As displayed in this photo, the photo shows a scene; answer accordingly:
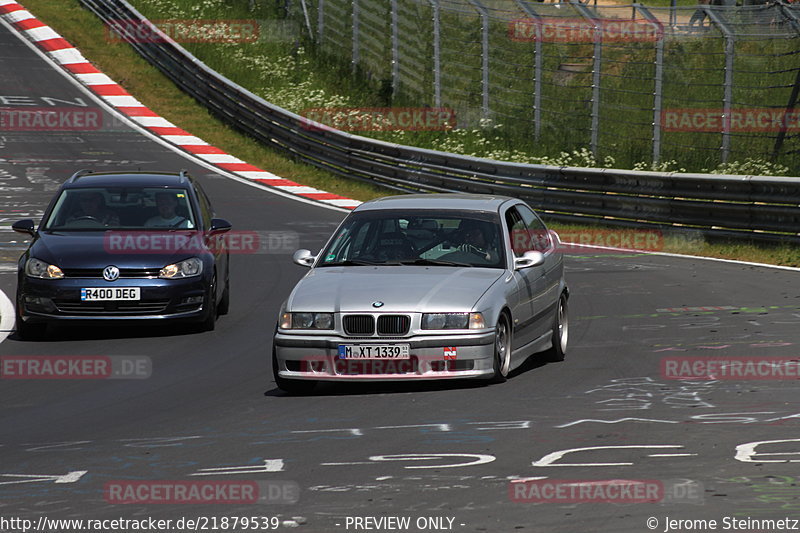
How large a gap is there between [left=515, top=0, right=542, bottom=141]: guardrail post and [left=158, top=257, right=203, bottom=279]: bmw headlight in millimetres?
13596

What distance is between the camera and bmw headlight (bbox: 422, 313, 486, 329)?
9.70 m

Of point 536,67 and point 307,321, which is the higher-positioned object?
point 536,67

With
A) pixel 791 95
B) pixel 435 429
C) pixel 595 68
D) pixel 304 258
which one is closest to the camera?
pixel 435 429

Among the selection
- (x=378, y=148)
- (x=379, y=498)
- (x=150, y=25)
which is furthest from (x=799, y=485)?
(x=150, y=25)

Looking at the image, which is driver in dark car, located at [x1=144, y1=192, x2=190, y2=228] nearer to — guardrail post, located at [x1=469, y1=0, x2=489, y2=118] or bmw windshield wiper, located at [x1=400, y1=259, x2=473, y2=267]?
bmw windshield wiper, located at [x1=400, y1=259, x2=473, y2=267]

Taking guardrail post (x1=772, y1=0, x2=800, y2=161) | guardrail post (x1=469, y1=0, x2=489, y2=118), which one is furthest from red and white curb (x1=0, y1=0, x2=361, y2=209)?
guardrail post (x1=772, y1=0, x2=800, y2=161)

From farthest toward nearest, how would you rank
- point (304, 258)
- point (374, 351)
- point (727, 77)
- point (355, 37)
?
point (355, 37)
point (727, 77)
point (304, 258)
point (374, 351)

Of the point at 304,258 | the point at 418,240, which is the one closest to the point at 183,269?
the point at 304,258

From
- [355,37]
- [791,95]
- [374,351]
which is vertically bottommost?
[374,351]

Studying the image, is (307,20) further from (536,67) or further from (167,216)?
(167,216)

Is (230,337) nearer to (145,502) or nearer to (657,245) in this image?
(145,502)

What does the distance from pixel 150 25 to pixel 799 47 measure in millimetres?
20678

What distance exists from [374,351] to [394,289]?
519mm

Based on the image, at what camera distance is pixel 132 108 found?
3706cm
